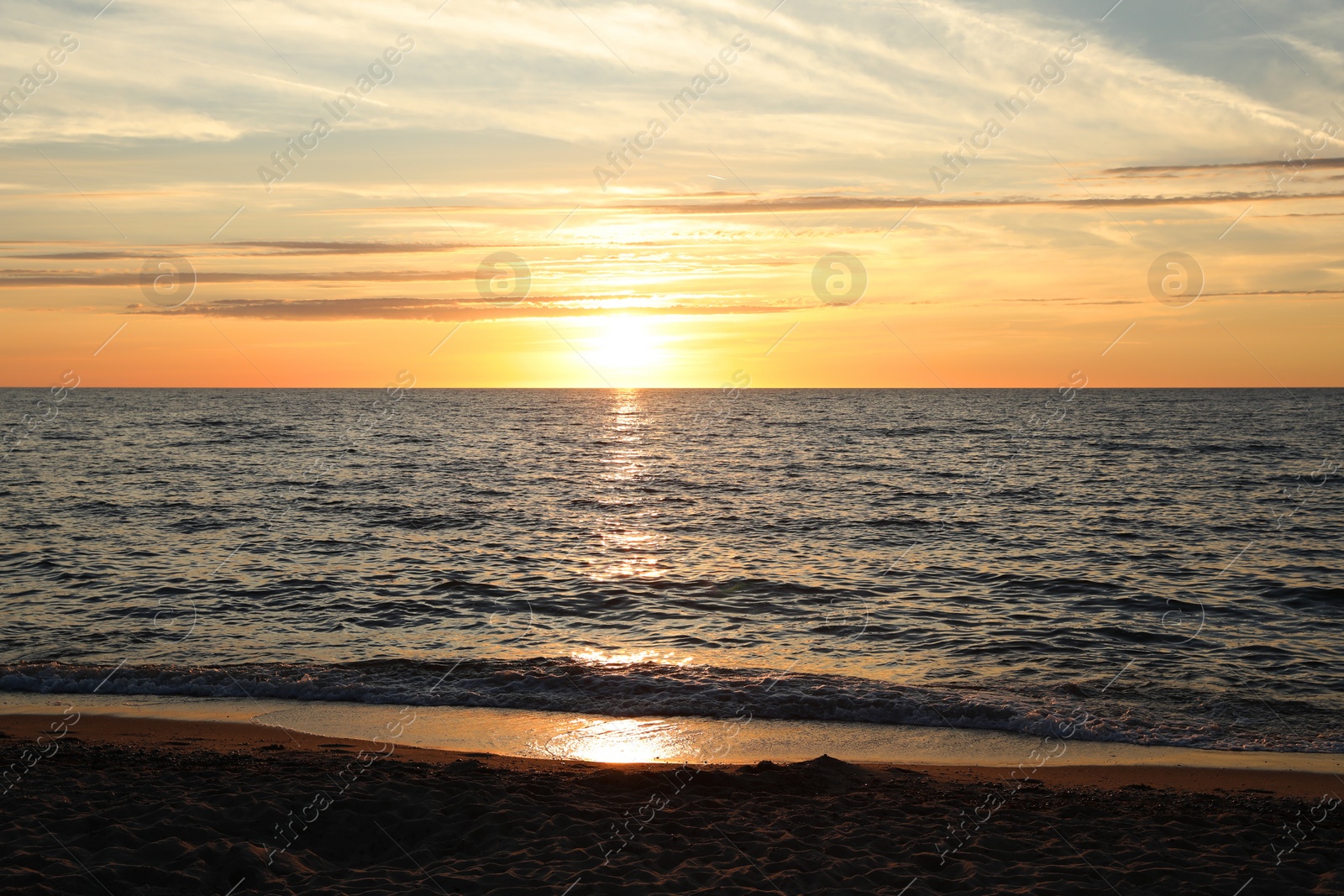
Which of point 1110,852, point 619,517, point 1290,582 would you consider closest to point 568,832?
point 1110,852

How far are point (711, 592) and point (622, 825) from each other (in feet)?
38.1

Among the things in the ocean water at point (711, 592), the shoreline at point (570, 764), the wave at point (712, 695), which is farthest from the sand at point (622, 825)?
the ocean water at point (711, 592)

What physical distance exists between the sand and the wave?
1.64 m

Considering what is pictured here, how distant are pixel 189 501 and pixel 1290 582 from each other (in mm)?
35257

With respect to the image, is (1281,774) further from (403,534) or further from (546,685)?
(403,534)

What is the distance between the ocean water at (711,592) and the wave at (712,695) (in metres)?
0.05

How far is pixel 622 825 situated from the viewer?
8234mm

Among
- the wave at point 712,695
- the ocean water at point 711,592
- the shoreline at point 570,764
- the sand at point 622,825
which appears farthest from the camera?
the ocean water at point 711,592

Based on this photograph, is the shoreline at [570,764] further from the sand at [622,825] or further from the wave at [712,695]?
the wave at [712,695]

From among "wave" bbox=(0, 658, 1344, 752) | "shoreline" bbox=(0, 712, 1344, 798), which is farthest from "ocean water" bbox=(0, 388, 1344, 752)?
"shoreline" bbox=(0, 712, 1344, 798)

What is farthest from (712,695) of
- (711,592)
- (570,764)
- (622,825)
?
(711,592)

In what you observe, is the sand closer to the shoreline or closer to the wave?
the shoreline

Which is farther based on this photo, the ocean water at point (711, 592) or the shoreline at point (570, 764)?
the ocean water at point (711, 592)

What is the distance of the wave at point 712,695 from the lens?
1179cm
